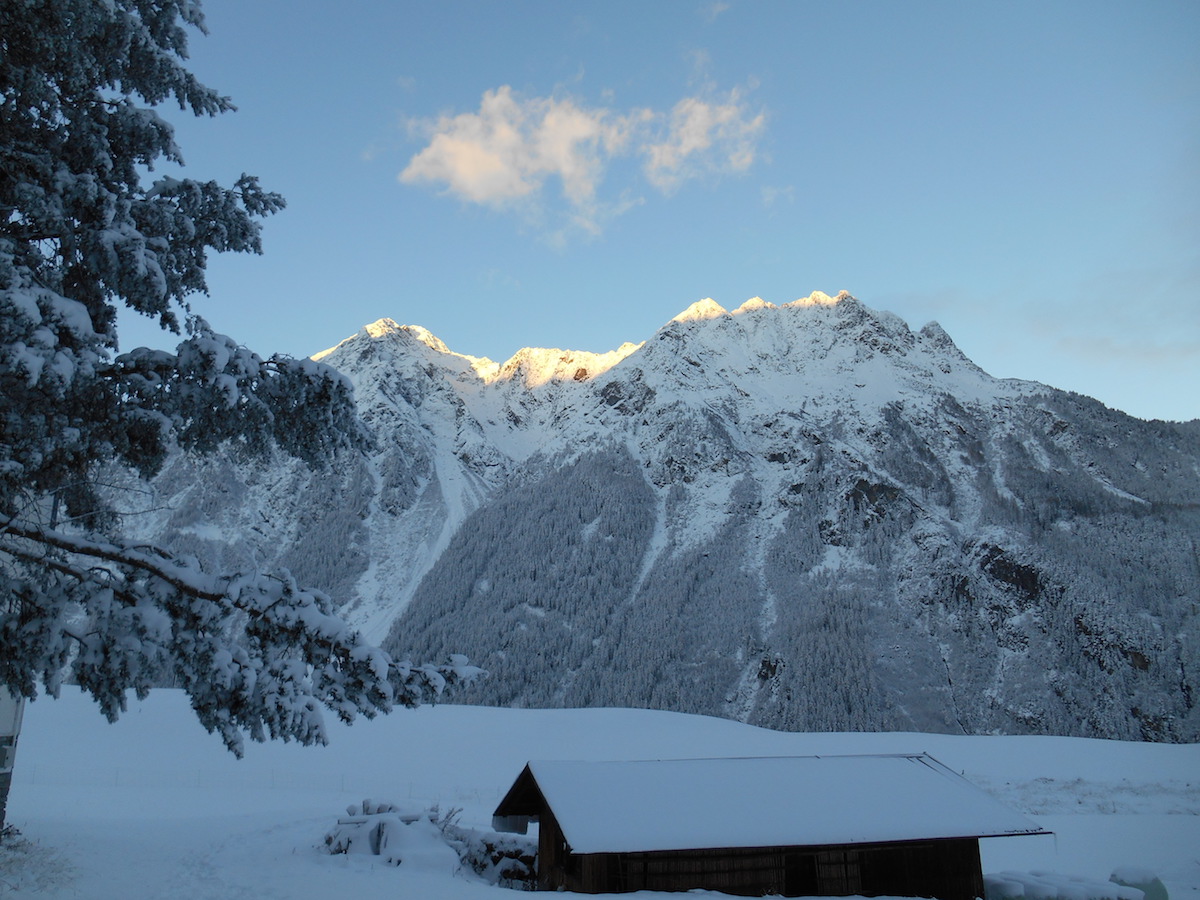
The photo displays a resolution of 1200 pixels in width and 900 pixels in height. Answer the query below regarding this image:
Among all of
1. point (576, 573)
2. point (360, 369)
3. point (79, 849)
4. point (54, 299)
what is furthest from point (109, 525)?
point (360, 369)

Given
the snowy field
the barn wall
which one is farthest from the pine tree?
the barn wall

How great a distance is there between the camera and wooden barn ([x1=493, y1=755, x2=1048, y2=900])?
13.4m

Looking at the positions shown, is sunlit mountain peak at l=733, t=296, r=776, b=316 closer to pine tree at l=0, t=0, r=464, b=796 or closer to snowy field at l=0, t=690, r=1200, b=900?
snowy field at l=0, t=690, r=1200, b=900

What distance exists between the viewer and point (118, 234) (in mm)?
5875

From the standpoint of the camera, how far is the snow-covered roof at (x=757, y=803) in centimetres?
1345

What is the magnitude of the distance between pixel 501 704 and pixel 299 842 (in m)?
70.0

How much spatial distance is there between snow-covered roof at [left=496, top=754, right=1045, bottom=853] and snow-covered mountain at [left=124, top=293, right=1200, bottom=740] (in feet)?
135

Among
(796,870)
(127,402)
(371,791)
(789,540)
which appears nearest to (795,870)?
(796,870)

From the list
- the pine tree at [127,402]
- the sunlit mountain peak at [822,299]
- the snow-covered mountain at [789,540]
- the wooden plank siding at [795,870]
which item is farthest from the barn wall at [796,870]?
the sunlit mountain peak at [822,299]

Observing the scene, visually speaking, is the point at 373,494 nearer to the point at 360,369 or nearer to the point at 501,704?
the point at 360,369

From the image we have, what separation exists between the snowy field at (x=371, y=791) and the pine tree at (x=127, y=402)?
5810 mm

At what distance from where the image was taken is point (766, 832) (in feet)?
44.7

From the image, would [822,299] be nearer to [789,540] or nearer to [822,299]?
[822,299]

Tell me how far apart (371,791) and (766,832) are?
2526 centimetres
